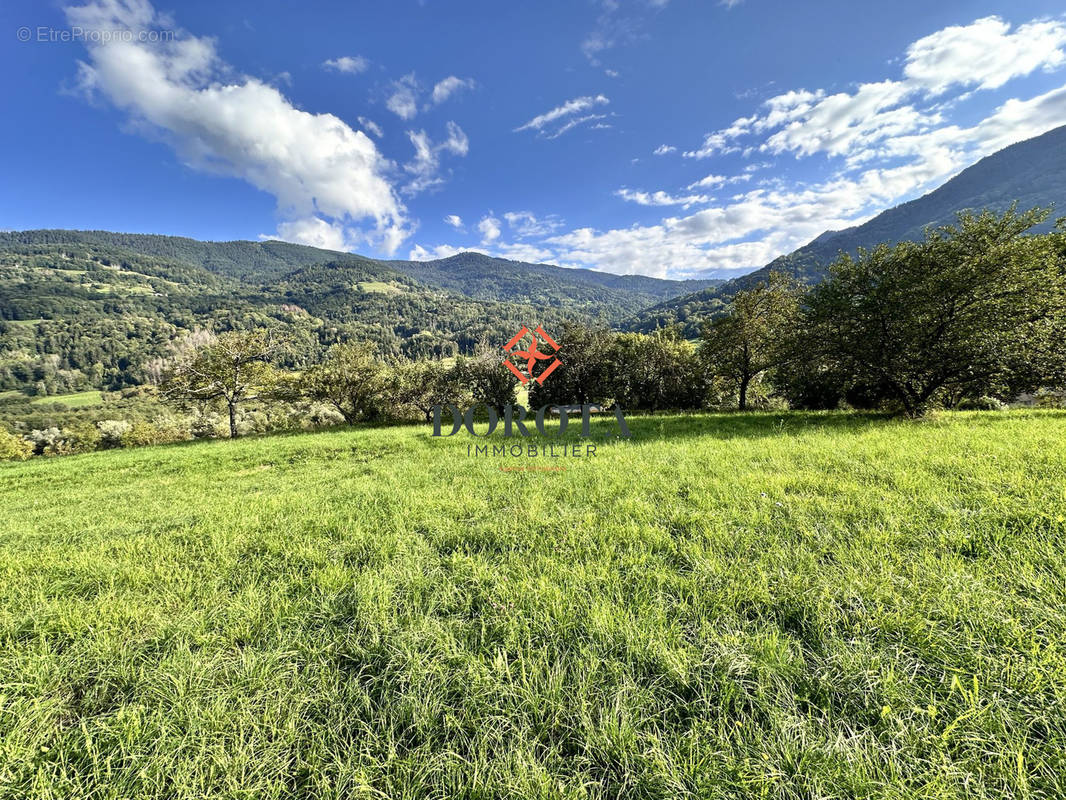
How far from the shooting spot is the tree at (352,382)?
26.2 metres

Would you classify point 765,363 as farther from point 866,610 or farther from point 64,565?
point 64,565

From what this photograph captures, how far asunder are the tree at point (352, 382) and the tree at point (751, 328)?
23.4 metres

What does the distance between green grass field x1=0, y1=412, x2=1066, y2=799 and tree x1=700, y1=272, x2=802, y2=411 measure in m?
17.8

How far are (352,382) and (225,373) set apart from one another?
750cm

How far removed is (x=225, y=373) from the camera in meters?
24.0

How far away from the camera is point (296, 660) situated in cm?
279

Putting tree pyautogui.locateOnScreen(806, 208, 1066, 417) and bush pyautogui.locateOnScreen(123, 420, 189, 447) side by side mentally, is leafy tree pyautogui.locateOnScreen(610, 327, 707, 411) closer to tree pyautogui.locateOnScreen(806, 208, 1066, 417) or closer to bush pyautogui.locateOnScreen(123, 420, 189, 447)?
tree pyautogui.locateOnScreen(806, 208, 1066, 417)

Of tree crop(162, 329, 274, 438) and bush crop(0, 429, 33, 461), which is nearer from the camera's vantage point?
tree crop(162, 329, 274, 438)

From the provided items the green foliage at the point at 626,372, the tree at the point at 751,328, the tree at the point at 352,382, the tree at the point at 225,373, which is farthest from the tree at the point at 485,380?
the tree at the point at 751,328

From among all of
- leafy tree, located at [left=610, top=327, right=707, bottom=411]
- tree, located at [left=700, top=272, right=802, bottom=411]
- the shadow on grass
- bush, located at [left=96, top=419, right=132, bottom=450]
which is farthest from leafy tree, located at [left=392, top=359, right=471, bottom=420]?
bush, located at [left=96, top=419, right=132, bottom=450]

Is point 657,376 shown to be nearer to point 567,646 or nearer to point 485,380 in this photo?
point 485,380

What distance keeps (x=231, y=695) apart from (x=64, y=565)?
400 cm

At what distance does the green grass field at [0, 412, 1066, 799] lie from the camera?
198cm

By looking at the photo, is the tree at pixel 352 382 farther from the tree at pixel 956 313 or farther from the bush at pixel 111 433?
the bush at pixel 111 433
